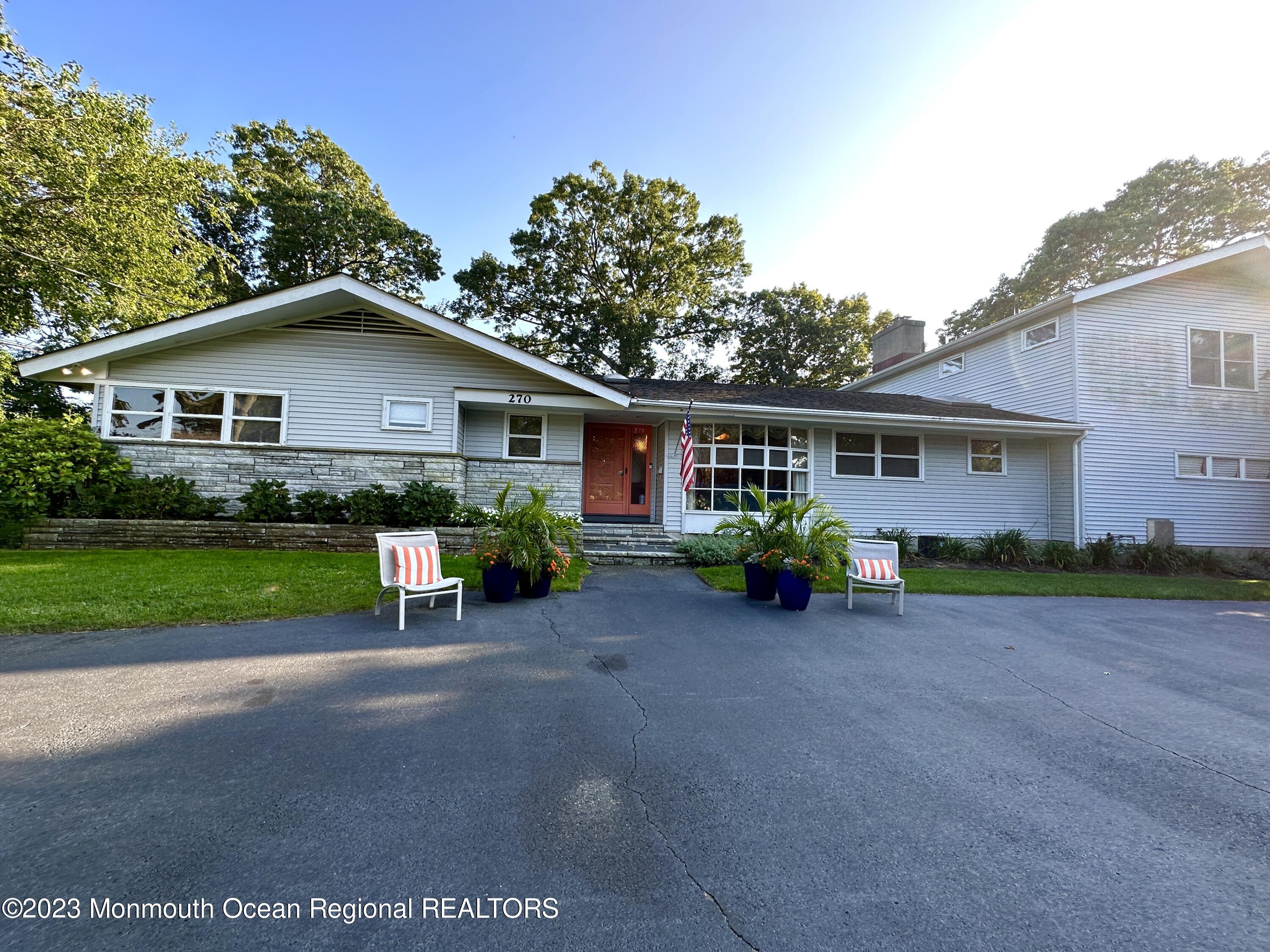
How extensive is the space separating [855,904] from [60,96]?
17430 mm

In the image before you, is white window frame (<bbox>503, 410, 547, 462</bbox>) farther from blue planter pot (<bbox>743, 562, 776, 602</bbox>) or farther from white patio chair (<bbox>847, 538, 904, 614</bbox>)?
white patio chair (<bbox>847, 538, 904, 614</bbox>)

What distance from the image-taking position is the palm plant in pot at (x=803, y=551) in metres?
6.69

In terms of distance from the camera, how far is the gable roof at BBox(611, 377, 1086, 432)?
38.2 feet

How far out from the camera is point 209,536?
9273 mm

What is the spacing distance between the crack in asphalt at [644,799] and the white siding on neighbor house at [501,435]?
7.43 metres

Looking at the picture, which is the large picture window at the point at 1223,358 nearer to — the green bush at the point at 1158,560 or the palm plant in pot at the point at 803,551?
the green bush at the point at 1158,560

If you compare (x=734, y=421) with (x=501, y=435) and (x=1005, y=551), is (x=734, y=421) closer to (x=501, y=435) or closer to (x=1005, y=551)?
(x=501, y=435)

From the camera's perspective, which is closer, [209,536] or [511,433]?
[209,536]

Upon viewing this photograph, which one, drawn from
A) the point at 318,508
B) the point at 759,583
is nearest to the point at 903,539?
the point at 759,583

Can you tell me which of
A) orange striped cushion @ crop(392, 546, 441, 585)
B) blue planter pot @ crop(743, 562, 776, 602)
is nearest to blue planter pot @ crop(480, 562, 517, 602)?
orange striped cushion @ crop(392, 546, 441, 585)

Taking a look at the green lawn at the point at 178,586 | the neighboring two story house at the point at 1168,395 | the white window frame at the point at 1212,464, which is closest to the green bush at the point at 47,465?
the green lawn at the point at 178,586

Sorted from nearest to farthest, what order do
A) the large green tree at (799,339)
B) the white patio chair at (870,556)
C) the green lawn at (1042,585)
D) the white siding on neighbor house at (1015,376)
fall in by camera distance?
the white patio chair at (870,556) → the green lawn at (1042,585) → the white siding on neighbor house at (1015,376) → the large green tree at (799,339)

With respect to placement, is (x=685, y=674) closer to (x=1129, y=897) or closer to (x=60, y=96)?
(x=1129, y=897)

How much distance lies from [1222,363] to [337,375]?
21294 mm
